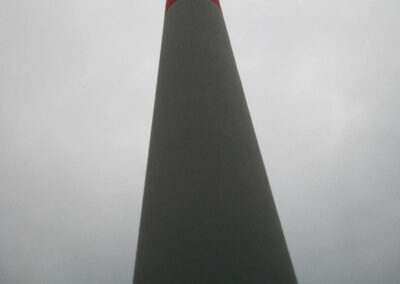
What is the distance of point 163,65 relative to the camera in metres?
5.52

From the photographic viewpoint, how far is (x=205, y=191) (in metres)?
3.32

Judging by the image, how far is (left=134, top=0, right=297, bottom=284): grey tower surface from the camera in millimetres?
2875

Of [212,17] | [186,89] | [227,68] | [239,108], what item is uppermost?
[212,17]

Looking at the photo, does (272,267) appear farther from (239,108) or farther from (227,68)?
(227,68)

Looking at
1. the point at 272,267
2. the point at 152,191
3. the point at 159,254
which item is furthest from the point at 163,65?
the point at 272,267

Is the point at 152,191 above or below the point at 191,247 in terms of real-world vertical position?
above

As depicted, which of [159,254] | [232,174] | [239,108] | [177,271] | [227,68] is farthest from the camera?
[227,68]

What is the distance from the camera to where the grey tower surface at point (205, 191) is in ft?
9.43

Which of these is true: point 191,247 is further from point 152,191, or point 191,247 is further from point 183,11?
point 183,11

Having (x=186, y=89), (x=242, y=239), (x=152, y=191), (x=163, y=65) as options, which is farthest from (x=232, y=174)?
(x=163, y=65)

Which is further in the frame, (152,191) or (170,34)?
(170,34)

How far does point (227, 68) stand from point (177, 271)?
11.8ft

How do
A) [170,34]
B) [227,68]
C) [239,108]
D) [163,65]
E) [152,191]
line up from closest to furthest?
[152,191], [239,108], [227,68], [163,65], [170,34]

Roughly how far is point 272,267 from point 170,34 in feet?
16.3
